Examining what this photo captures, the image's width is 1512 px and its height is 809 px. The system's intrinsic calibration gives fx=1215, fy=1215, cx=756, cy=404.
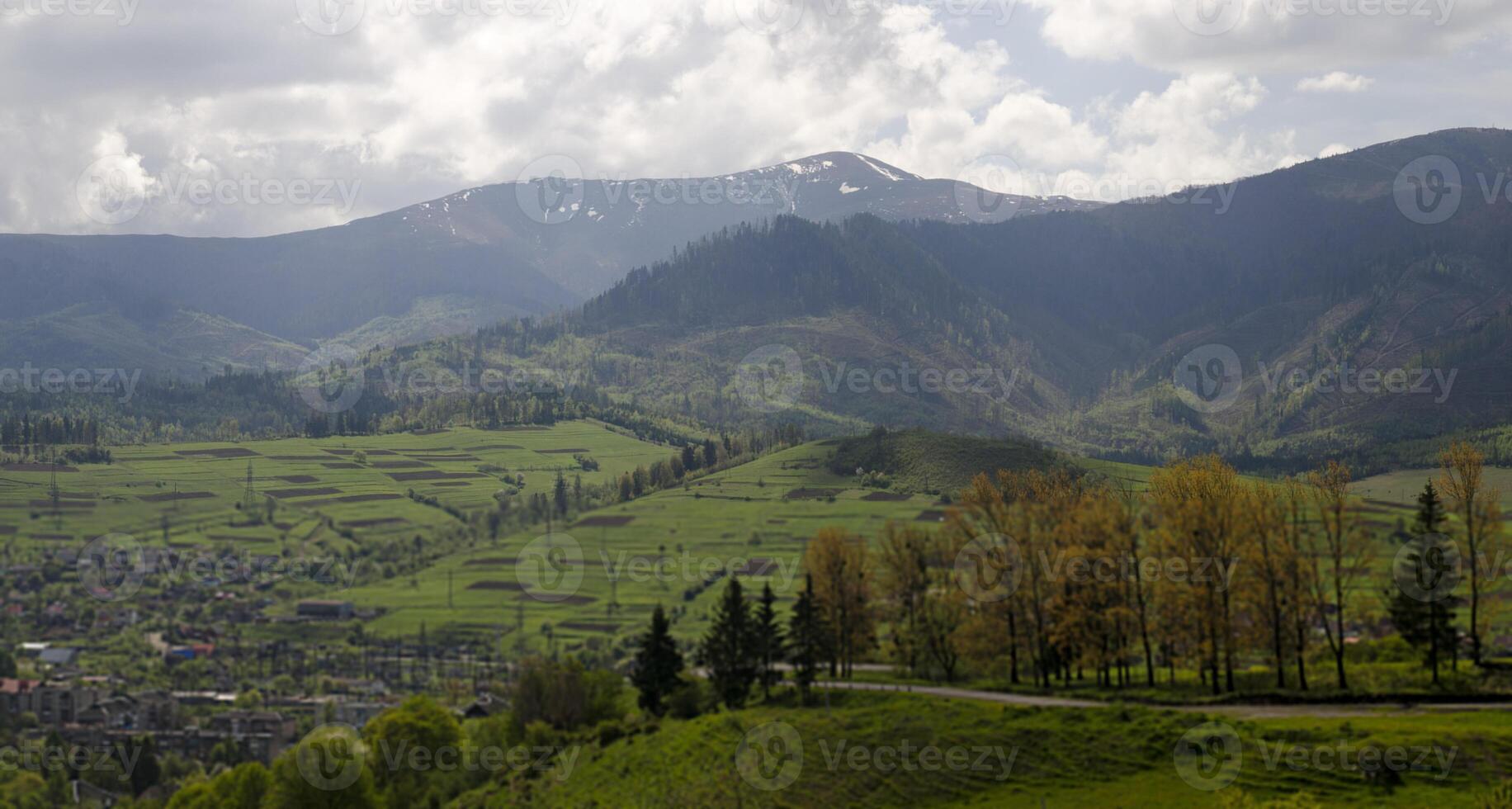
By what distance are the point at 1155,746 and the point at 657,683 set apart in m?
39.6

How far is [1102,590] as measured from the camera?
230 feet

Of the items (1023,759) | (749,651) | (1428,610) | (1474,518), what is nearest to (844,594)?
(749,651)

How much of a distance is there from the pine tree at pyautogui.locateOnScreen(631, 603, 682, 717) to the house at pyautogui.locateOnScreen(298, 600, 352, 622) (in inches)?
3588

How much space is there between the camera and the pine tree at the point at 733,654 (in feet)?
257

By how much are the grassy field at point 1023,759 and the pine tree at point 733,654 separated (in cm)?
336

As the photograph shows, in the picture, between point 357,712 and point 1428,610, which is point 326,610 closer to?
point 357,712

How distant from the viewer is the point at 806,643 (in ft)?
250

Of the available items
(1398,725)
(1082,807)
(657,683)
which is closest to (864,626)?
(657,683)

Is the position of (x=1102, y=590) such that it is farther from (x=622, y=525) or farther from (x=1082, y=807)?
(x=622, y=525)

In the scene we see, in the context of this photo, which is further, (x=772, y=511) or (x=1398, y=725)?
(x=772, y=511)

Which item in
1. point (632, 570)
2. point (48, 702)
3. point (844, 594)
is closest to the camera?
point (844, 594)

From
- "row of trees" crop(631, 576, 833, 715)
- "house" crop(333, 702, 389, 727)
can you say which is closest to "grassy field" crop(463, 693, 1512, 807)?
"row of trees" crop(631, 576, 833, 715)

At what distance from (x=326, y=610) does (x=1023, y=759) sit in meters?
130

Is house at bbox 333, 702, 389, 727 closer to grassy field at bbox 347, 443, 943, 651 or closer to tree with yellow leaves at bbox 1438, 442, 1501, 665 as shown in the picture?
grassy field at bbox 347, 443, 943, 651
